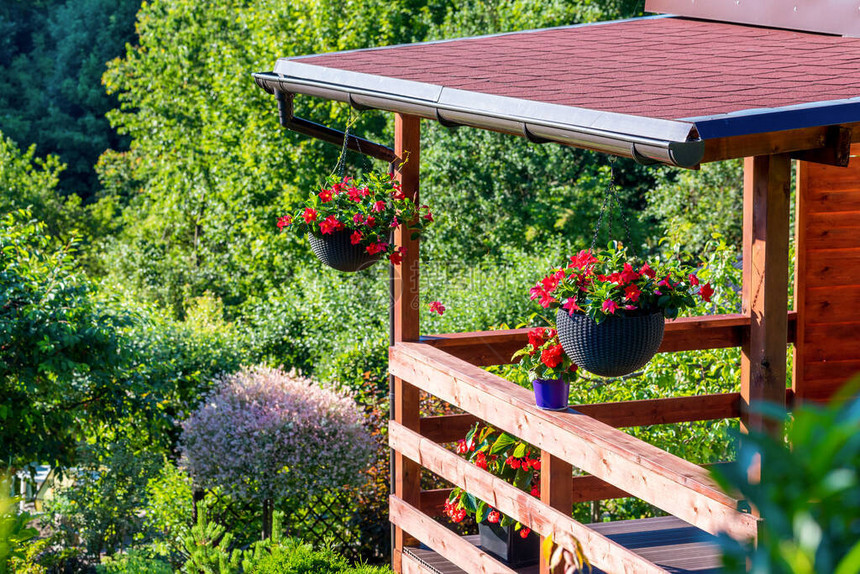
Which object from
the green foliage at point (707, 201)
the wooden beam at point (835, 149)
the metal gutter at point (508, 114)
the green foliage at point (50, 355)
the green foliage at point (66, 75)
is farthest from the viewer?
the green foliage at point (66, 75)

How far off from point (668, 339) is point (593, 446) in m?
1.59

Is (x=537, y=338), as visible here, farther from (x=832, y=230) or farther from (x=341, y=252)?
(x=832, y=230)

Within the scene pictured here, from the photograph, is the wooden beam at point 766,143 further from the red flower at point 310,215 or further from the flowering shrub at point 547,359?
the red flower at point 310,215

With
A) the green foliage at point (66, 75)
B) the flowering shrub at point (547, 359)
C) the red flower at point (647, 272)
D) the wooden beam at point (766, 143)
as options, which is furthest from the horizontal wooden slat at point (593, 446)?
the green foliage at point (66, 75)

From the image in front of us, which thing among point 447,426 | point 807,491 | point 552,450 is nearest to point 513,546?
point 447,426

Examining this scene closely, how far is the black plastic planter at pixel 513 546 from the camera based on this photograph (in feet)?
15.6

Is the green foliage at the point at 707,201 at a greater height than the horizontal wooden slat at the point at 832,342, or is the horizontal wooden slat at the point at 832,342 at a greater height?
the horizontal wooden slat at the point at 832,342

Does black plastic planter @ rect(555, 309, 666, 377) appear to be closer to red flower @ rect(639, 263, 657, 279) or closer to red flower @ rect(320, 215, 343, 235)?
red flower @ rect(639, 263, 657, 279)

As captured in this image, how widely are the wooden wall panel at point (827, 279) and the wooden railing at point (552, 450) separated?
0.57 ft

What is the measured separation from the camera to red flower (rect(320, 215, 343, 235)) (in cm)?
495

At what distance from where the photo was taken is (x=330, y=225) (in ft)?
16.2

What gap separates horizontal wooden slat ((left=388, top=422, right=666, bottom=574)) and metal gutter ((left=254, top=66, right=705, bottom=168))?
4.17 feet

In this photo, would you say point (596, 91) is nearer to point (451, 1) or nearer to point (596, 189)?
point (596, 189)

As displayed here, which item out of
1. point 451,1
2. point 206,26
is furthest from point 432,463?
point 206,26
